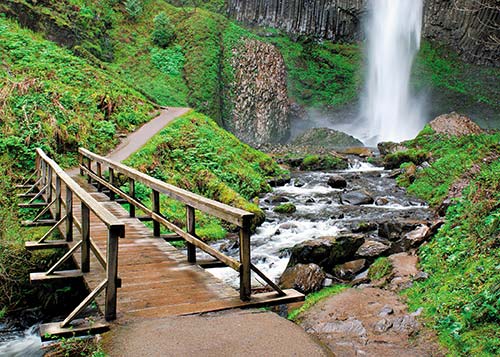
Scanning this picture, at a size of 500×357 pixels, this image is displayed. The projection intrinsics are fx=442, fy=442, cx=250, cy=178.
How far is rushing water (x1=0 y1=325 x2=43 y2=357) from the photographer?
6.21 metres

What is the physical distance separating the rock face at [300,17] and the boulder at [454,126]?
2940cm

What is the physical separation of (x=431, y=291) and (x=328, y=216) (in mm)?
7319

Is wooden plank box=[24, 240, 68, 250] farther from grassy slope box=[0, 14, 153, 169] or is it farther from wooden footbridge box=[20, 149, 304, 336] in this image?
grassy slope box=[0, 14, 153, 169]

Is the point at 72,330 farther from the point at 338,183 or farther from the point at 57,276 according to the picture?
the point at 338,183

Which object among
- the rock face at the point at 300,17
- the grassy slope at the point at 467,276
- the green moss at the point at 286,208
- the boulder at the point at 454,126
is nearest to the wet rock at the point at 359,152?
the boulder at the point at 454,126

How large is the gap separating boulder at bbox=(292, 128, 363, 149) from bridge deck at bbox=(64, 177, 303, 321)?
27736 millimetres

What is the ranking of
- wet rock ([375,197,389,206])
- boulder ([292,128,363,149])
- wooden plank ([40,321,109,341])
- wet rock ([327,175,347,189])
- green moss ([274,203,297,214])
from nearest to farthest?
wooden plank ([40,321,109,341])
green moss ([274,203,297,214])
wet rock ([375,197,389,206])
wet rock ([327,175,347,189])
boulder ([292,128,363,149])

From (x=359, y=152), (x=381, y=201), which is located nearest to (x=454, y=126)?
(x=359, y=152)

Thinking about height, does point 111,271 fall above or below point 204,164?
above

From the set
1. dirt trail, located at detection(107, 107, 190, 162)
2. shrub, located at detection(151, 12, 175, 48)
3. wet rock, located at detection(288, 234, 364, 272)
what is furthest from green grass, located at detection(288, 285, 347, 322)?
shrub, located at detection(151, 12, 175, 48)

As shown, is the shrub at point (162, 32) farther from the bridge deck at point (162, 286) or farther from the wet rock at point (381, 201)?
the bridge deck at point (162, 286)

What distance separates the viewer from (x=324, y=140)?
34.4 m

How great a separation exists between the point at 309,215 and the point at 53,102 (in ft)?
32.0

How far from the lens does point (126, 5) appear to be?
115ft
